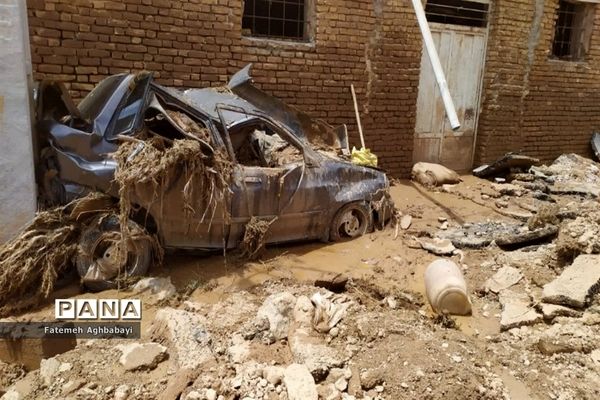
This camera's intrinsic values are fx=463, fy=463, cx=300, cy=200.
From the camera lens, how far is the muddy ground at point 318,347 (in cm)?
285

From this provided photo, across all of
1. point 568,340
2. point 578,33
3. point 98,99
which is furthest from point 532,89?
point 98,99

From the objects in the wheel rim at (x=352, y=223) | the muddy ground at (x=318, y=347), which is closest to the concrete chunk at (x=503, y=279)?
the muddy ground at (x=318, y=347)

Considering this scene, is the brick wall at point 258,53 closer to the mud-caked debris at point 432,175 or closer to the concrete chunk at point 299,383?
the mud-caked debris at point 432,175

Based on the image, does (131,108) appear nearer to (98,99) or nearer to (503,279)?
(98,99)

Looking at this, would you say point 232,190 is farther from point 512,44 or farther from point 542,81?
point 542,81

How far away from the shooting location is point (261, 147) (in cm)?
513

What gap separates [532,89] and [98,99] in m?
8.05

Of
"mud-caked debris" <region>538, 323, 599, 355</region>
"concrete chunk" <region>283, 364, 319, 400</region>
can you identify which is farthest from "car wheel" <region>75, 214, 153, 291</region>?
"mud-caked debris" <region>538, 323, 599, 355</region>

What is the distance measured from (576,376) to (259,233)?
2897 millimetres

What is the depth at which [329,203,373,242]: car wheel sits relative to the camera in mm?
5422

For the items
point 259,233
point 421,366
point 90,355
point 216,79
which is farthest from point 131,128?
point 421,366

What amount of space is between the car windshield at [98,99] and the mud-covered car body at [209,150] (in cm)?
1

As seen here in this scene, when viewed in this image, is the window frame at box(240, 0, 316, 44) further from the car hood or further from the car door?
the car door

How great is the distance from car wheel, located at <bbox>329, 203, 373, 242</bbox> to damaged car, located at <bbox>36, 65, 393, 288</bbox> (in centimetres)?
11
